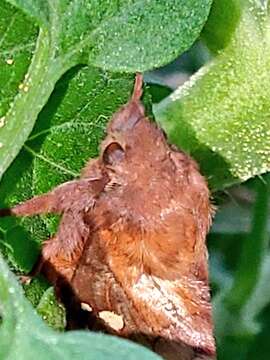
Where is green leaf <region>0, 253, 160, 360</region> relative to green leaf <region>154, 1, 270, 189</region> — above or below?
below

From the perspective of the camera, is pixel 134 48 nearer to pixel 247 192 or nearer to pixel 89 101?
pixel 89 101

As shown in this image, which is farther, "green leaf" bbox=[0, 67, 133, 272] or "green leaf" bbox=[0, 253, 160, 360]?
"green leaf" bbox=[0, 67, 133, 272]

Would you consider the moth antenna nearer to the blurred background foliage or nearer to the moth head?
the moth head

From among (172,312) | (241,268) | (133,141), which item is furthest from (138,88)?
(241,268)

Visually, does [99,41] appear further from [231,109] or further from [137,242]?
[137,242]

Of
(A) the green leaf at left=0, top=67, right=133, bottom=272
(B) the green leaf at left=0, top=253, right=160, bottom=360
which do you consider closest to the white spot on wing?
(A) the green leaf at left=0, top=67, right=133, bottom=272

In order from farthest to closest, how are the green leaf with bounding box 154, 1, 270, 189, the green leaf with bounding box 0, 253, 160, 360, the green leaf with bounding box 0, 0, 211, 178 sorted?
1. the green leaf with bounding box 154, 1, 270, 189
2. the green leaf with bounding box 0, 0, 211, 178
3. the green leaf with bounding box 0, 253, 160, 360

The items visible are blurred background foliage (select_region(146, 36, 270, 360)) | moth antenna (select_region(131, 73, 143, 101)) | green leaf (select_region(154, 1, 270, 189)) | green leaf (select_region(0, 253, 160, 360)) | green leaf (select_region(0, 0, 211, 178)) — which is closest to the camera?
green leaf (select_region(0, 253, 160, 360))

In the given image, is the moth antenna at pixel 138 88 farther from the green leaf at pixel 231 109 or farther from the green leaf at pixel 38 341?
the green leaf at pixel 38 341
